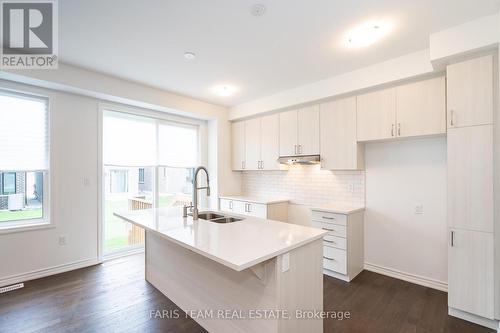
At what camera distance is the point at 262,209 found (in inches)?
161

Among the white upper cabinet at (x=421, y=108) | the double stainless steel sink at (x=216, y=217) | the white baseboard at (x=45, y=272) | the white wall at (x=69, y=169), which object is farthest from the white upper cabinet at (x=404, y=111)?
the white baseboard at (x=45, y=272)

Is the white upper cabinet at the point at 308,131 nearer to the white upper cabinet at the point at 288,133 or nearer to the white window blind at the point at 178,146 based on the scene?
the white upper cabinet at the point at 288,133

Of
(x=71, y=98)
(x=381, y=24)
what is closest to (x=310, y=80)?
(x=381, y=24)

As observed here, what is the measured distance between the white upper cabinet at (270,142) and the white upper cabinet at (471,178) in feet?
8.07

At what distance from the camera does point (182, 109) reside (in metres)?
4.30

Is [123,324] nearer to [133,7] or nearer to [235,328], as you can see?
[235,328]

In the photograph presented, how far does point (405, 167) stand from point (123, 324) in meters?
3.65

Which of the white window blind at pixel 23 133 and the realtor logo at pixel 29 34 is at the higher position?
the realtor logo at pixel 29 34

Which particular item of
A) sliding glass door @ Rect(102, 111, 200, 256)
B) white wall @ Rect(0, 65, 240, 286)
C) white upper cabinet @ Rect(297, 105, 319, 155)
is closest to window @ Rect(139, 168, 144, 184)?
sliding glass door @ Rect(102, 111, 200, 256)

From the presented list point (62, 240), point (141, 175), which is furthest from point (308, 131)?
point (62, 240)

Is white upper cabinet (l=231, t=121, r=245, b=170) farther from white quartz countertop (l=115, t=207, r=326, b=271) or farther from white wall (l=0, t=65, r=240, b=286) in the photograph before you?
white quartz countertop (l=115, t=207, r=326, b=271)

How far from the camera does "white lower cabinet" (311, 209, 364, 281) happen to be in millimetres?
3119

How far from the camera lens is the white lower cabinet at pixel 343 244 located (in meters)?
3.12

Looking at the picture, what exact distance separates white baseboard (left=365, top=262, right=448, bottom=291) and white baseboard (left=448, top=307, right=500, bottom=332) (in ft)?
1.93
